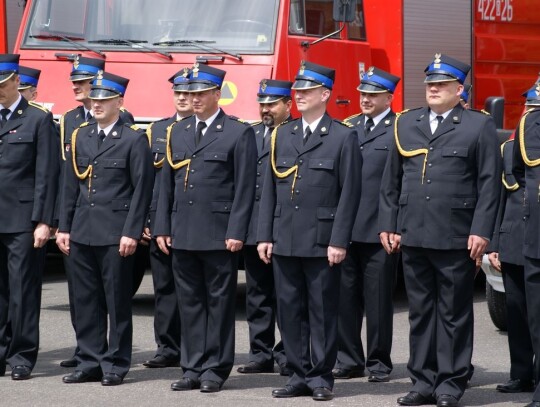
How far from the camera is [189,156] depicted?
8.61 meters

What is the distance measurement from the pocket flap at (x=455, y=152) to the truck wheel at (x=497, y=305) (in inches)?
115

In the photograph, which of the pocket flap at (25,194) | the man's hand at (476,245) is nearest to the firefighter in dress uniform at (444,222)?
the man's hand at (476,245)

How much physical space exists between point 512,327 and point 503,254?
480 mm

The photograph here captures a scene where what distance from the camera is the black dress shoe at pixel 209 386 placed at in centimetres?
840

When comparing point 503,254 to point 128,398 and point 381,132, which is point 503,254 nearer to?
point 381,132

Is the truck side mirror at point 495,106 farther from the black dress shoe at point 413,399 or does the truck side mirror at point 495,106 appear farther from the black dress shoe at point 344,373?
the black dress shoe at point 413,399

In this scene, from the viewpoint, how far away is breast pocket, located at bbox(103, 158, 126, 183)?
8719 mm

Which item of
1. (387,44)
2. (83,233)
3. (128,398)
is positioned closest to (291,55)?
(387,44)

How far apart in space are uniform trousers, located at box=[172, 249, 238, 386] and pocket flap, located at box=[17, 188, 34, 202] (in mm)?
1052

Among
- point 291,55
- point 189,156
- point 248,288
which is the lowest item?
point 248,288

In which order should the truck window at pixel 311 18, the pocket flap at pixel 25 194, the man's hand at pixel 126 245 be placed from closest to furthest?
1. the man's hand at pixel 126 245
2. the pocket flap at pixel 25 194
3. the truck window at pixel 311 18

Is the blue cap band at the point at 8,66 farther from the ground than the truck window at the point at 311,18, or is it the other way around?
the truck window at the point at 311,18

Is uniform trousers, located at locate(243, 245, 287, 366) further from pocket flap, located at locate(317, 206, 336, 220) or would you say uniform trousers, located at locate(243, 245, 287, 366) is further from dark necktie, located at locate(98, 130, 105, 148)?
dark necktie, located at locate(98, 130, 105, 148)

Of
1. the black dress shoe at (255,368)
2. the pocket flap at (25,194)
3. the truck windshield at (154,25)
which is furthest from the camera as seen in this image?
the truck windshield at (154,25)
